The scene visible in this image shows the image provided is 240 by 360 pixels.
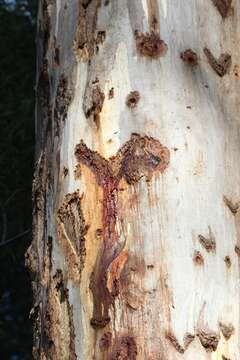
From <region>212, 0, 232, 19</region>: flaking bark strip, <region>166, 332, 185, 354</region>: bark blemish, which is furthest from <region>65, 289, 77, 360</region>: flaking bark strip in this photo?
<region>212, 0, 232, 19</region>: flaking bark strip

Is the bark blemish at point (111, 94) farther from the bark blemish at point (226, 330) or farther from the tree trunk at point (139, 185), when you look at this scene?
the bark blemish at point (226, 330)

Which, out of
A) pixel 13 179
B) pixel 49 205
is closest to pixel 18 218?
A: pixel 13 179

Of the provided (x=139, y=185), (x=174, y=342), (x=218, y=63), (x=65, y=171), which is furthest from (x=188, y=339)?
(x=218, y=63)

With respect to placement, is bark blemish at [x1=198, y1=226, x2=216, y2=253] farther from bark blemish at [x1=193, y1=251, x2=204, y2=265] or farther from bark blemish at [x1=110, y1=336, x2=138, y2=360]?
bark blemish at [x1=110, y1=336, x2=138, y2=360]

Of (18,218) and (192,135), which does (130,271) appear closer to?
(192,135)

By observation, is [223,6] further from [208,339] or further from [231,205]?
[208,339]

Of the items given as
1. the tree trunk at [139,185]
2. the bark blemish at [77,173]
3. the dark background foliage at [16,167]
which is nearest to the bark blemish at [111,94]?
the tree trunk at [139,185]
